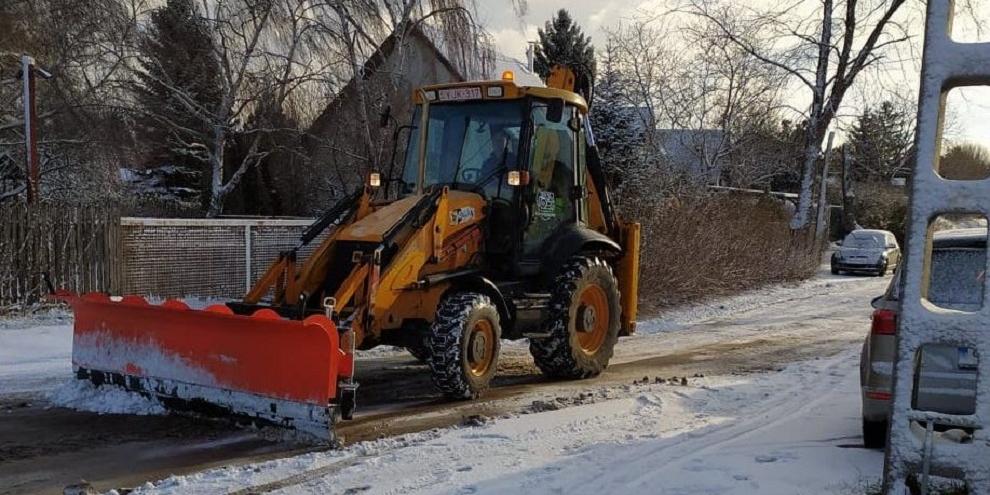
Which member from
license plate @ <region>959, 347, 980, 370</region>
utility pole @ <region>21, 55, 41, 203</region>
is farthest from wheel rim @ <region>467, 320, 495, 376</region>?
utility pole @ <region>21, 55, 41, 203</region>

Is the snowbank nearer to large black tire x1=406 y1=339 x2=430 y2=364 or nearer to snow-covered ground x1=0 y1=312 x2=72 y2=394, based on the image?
snow-covered ground x1=0 y1=312 x2=72 y2=394

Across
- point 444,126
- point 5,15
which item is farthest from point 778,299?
point 5,15

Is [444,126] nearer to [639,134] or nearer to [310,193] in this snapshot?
[639,134]

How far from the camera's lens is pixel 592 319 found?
351 inches

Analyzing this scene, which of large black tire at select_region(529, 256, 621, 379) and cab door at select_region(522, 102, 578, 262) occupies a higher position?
cab door at select_region(522, 102, 578, 262)

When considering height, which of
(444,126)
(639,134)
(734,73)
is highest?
(734,73)

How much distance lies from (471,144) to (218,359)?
3226 millimetres

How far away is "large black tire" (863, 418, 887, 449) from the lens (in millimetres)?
5540

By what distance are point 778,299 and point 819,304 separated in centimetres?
130

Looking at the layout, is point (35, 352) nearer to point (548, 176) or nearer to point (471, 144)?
point (471, 144)

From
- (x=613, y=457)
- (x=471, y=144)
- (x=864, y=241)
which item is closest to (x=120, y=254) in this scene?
(x=471, y=144)

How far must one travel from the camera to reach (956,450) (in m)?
3.89

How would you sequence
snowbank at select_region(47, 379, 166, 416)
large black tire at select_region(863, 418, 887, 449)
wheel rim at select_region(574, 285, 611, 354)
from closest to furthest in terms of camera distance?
large black tire at select_region(863, 418, 887, 449), snowbank at select_region(47, 379, 166, 416), wheel rim at select_region(574, 285, 611, 354)

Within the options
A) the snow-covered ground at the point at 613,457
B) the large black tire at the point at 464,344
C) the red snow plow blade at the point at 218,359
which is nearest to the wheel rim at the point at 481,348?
Result: the large black tire at the point at 464,344
